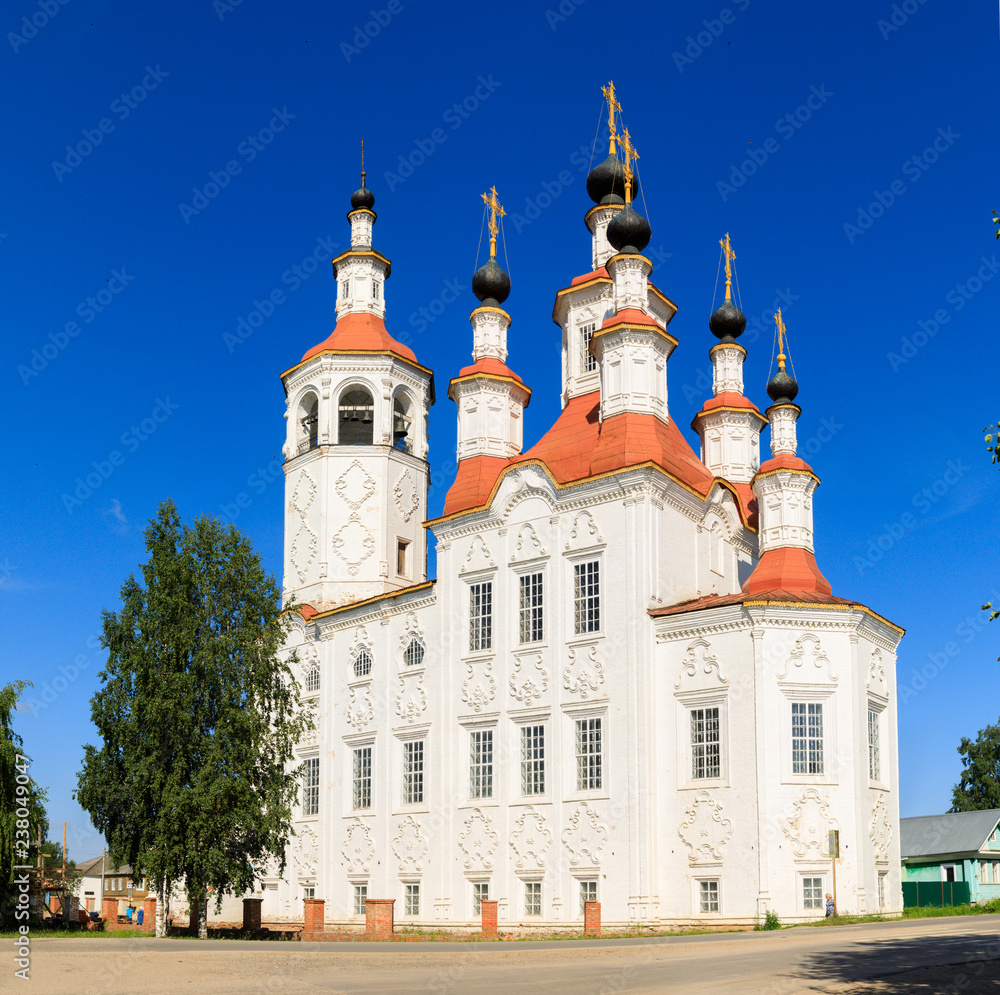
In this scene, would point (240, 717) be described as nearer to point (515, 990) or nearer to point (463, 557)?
point (463, 557)

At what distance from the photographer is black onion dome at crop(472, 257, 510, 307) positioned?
37531 mm

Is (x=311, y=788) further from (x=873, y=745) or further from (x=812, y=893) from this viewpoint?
(x=873, y=745)

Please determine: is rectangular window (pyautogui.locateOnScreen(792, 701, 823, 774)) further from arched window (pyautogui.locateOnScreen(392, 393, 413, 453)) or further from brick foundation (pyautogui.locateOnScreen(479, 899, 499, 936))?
arched window (pyautogui.locateOnScreen(392, 393, 413, 453))

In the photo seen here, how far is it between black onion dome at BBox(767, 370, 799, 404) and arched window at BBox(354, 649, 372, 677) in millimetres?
14924

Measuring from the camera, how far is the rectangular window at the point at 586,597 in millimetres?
29578

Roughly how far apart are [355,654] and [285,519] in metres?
7.00

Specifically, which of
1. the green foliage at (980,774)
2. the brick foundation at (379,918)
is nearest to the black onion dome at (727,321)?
the brick foundation at (379,918)

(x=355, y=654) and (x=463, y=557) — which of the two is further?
(x=355, y=654)

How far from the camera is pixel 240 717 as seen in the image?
26.8 metres

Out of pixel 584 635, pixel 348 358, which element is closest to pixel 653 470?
pixel 584 635

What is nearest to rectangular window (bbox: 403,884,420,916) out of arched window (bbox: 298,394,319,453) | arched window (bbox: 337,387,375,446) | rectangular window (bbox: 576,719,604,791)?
rectangular window (bbox: 576,719,604,791)

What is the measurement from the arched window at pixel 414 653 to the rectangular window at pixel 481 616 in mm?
2224

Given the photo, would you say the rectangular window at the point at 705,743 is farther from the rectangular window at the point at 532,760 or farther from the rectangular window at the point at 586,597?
the rectangular window at the point at 532,760

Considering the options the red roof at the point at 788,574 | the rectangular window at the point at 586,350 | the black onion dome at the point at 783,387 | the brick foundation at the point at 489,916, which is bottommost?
the brick foundation at the point at 489,916
